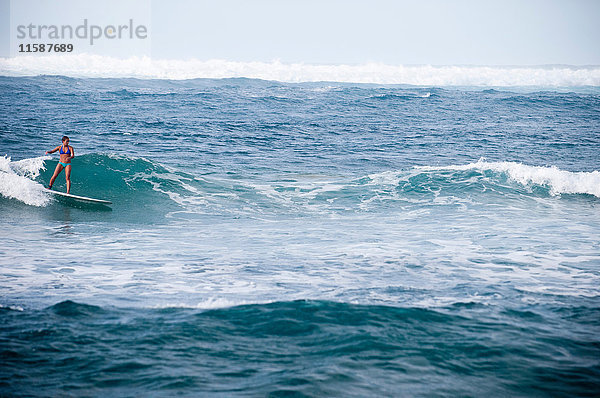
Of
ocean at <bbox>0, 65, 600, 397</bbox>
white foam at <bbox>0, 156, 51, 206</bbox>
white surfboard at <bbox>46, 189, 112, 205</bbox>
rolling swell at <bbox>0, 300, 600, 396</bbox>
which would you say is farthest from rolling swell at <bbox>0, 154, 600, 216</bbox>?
rolling swell at <bbox>0, 300, 600, 396</bbox>

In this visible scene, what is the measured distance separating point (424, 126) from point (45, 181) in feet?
83.0

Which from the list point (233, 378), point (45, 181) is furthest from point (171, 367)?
point (45, 181)

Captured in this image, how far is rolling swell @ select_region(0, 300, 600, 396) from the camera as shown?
4875 millimetres

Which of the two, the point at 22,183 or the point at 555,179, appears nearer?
the point at 22,183

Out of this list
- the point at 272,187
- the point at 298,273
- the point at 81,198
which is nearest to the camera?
the point at 298,273

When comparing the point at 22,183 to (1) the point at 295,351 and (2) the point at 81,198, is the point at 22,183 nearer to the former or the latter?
(2) the point at 81,198

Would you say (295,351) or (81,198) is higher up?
(81,198)

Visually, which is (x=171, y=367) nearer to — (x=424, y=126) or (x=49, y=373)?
(x=49, y=373)

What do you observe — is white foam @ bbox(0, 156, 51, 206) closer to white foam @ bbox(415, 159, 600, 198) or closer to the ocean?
the ocean

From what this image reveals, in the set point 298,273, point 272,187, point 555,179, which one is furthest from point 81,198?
point 555,179

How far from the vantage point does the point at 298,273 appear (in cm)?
869

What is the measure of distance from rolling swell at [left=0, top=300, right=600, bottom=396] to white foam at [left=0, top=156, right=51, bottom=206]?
981cm

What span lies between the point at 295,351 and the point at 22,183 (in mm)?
13644

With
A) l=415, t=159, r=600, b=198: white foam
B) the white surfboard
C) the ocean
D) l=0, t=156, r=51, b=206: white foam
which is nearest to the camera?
the ocean
